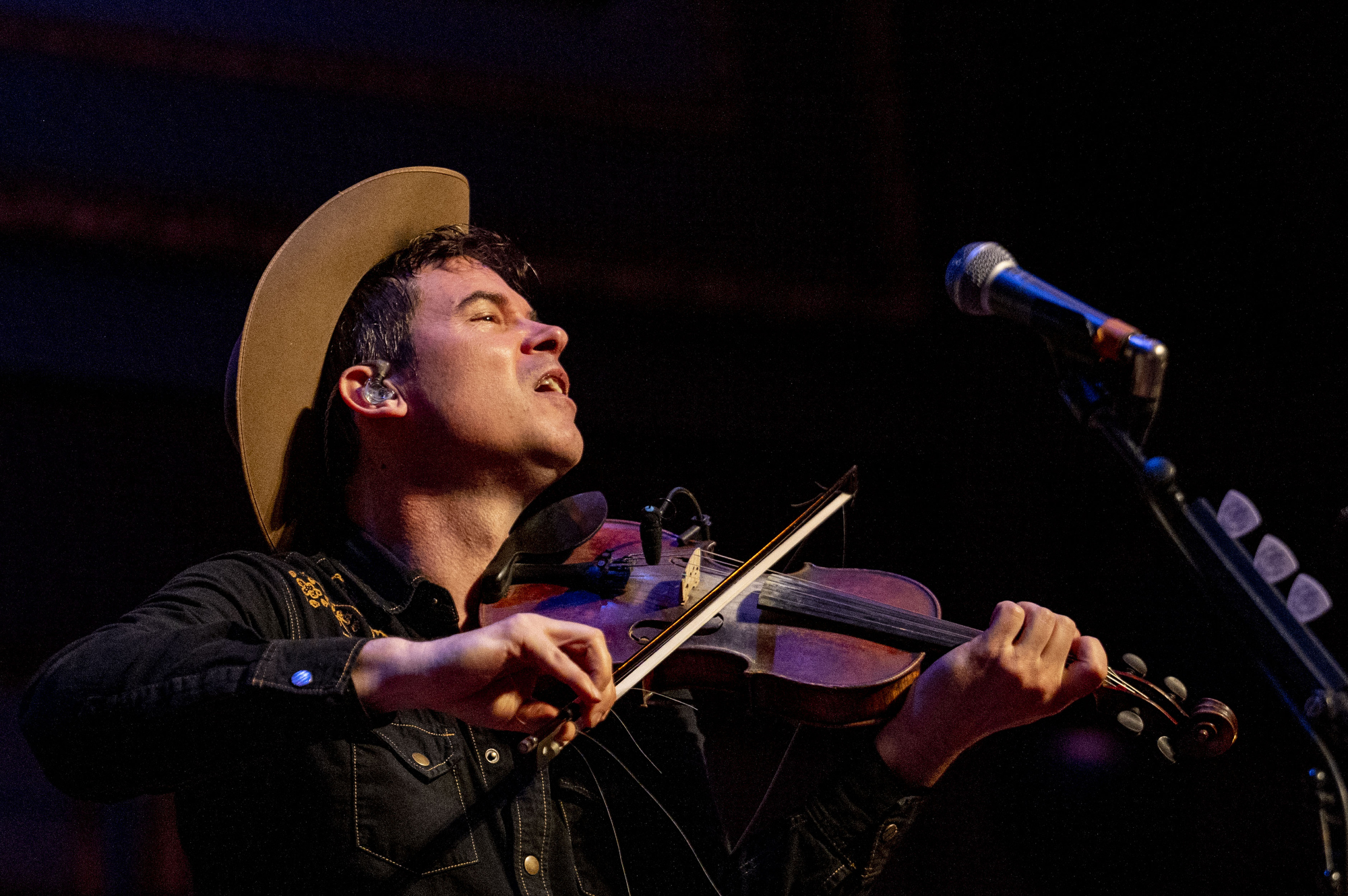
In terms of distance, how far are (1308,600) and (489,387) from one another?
1.36 metres

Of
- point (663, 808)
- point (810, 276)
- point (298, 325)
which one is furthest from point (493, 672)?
point (810, 276)

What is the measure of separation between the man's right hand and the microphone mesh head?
0.72 metres

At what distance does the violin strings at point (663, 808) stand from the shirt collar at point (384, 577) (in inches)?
14.1

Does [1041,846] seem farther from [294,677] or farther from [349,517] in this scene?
[294,677]

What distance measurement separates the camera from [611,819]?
1.64 meters

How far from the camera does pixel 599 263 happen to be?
279 cm

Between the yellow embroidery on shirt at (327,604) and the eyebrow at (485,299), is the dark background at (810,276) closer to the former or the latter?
the eyebrow at (485,299)

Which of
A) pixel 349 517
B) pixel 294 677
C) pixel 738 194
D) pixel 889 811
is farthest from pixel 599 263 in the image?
pixel 294 677

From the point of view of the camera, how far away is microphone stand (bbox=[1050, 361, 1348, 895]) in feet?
3.08

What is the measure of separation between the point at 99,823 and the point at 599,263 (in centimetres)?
181

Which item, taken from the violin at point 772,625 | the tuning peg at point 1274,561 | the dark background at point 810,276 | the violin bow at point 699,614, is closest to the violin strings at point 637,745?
the violin at point 772,625

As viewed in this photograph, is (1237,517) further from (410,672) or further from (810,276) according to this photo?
(810,276)

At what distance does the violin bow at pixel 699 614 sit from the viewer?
1.05m

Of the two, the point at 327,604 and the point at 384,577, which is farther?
the point at 384,577
